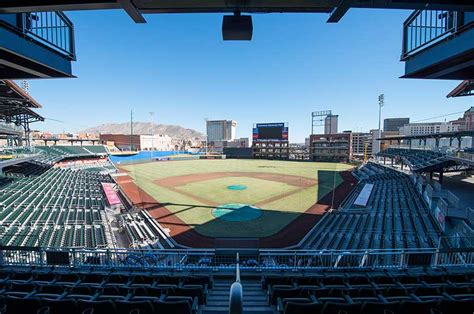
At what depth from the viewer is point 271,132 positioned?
65.4 meters

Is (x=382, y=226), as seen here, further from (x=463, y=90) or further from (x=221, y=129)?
(x=221, y=129)

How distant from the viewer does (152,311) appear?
3186 millimetres

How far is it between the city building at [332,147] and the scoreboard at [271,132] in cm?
1056

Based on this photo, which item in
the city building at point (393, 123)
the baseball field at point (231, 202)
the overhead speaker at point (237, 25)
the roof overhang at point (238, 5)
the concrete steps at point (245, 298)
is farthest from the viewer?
the city building at point (393, 123)

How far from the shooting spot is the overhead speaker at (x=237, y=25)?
3494 mm

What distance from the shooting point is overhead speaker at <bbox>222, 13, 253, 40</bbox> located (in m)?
3.49

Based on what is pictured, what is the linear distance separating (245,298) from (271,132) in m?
62.7

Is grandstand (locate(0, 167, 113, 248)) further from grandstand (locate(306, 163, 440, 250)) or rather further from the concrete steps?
grandstand (locate(306, 163, 440, 250))

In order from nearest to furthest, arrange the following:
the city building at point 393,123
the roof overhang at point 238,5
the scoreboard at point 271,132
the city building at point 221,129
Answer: the roof overhang at point 238,5 < the scoreboard at point 271,132 < the city building at point 393,123 < the city building at point 221,129

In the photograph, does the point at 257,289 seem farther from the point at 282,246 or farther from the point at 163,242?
the point at 163,242

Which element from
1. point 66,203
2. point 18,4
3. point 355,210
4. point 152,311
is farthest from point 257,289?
point 66,203

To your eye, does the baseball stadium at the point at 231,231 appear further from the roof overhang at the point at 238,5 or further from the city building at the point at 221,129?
the city building at the point at 221,129

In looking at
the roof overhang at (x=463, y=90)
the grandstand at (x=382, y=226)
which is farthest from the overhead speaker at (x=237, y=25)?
the roof overhang at (x=463, y=90)

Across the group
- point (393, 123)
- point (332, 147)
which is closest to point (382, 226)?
point (332, 147)
